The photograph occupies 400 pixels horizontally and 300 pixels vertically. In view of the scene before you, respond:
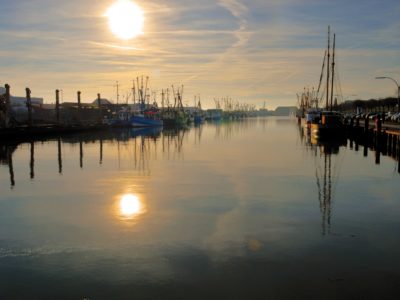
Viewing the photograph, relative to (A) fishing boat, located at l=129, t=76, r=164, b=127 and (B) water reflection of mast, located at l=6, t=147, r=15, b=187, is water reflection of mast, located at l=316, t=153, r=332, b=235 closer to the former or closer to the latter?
(B) water reflection of mast, located at l=6, t=147, r=15, b=187

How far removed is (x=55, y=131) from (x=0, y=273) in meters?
79.9

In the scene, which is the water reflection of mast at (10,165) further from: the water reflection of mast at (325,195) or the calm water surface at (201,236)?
the water reflection of mast at (325,195)

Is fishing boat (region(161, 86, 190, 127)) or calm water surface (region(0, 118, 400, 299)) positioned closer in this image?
calm water surface (region(0, 118, 400, 299))

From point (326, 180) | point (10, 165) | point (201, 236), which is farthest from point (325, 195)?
point (10, 165)

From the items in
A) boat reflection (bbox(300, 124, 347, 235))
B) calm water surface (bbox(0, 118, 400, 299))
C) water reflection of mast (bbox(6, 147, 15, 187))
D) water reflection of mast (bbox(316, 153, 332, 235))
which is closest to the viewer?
calm water surface (bbox(0, 118, 400, 299))

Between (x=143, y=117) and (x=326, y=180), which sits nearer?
(x=326, y=180)

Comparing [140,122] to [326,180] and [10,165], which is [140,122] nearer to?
[10,165]

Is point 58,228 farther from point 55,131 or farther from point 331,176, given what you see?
point 55,131

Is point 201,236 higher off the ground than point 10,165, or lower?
higher

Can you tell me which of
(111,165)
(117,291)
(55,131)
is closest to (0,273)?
(117,291)

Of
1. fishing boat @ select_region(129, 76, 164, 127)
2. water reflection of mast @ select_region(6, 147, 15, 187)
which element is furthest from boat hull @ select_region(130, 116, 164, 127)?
water reflection of mast @ select_region(6, 147, 15, 187)

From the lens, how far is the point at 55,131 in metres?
88.5

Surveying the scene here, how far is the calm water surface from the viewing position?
36.3 ft

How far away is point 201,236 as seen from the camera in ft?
50.4
